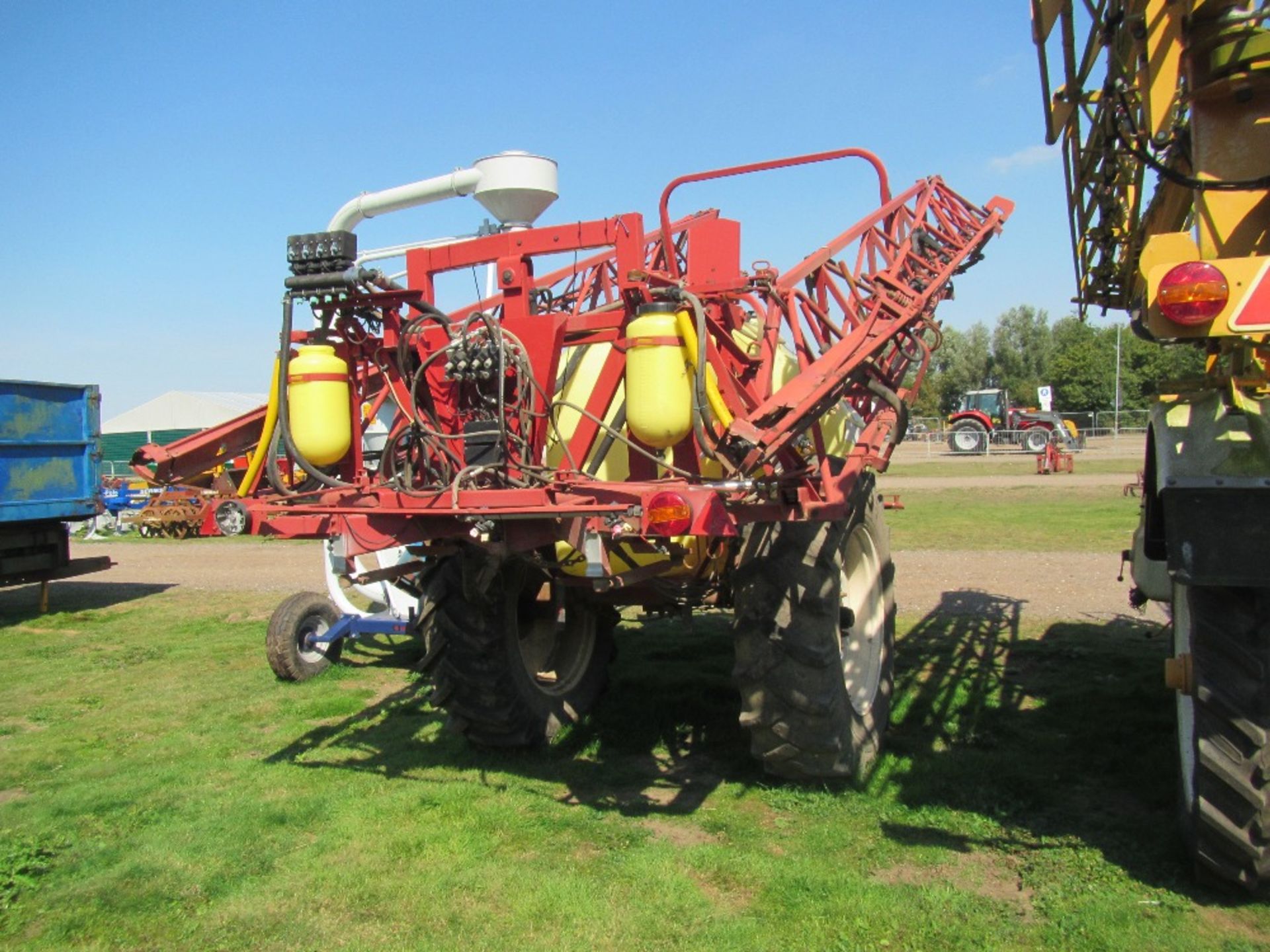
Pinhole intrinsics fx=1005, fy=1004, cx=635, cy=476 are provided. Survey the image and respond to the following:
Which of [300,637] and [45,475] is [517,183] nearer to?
[300,637]

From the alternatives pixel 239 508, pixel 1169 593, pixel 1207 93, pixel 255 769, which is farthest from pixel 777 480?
pixel 255 769

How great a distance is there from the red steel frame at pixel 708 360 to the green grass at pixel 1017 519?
830 centimetres

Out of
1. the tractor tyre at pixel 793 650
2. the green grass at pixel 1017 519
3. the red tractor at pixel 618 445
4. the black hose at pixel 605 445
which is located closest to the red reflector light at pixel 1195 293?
the red tractor at pixel 618 445

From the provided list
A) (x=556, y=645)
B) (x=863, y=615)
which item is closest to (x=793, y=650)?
(x=863, y=615)

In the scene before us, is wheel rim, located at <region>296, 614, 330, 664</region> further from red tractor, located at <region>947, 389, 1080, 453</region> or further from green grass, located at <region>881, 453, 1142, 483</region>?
red tractor, located at <region>947, 389, 1080, 453</region>

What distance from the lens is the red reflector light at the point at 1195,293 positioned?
2945mm

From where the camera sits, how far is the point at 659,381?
12.7 feet

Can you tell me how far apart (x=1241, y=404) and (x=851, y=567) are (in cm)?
247

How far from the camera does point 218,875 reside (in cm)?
415

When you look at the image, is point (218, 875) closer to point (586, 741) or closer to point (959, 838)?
point (586, 741)

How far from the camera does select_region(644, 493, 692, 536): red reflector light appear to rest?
3611mm

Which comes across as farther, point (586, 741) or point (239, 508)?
point (586, 741)

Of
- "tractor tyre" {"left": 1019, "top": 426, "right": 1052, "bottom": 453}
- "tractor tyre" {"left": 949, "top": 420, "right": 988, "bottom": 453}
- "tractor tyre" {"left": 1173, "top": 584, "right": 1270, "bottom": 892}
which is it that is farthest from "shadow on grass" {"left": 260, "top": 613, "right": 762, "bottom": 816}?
"tractor tyre" {"left": 949, "top": 420, "right": 988, "bottom": 453}

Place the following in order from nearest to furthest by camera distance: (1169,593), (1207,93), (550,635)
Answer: (1207,93), (1169,593), (550,635)
